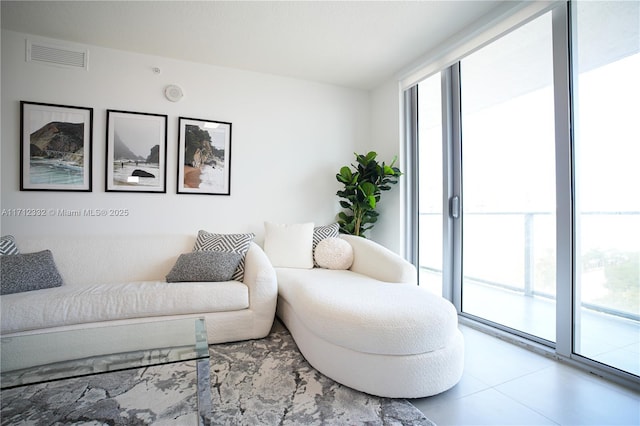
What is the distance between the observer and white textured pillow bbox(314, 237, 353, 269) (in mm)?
2801

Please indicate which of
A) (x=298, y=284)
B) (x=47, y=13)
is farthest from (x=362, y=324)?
(x=47, y=13)

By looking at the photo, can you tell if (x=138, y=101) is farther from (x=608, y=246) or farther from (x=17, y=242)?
(x=608, y=246)

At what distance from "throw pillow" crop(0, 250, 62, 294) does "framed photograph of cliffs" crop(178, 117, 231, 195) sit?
118 centimetres

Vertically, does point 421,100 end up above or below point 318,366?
above

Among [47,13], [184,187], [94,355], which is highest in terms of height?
[47,13]

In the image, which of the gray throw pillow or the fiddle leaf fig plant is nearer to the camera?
the gray throw pillow

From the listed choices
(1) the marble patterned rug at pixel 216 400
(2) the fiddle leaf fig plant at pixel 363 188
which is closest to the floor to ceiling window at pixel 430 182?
(2) the fiddle leaf fig plant at pixel 363 188

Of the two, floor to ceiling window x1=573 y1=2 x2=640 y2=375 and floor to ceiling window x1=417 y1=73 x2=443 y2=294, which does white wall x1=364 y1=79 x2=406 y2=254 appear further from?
floor to ceiling window x1=573 y1=2 x2=640 y2=375

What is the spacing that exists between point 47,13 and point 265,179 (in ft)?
7.26

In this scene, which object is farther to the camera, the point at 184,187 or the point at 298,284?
the point at 184,187

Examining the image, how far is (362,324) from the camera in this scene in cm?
149

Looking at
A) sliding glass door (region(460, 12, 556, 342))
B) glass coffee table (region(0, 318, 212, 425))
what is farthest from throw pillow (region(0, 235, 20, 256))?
sliding glass door (region(460, 12, 556, 342))

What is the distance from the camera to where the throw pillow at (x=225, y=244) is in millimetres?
2553

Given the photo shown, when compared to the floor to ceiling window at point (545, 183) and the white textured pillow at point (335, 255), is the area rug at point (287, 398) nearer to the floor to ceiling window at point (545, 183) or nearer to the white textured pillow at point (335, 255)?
the white textured pillow at point (335, 255)
